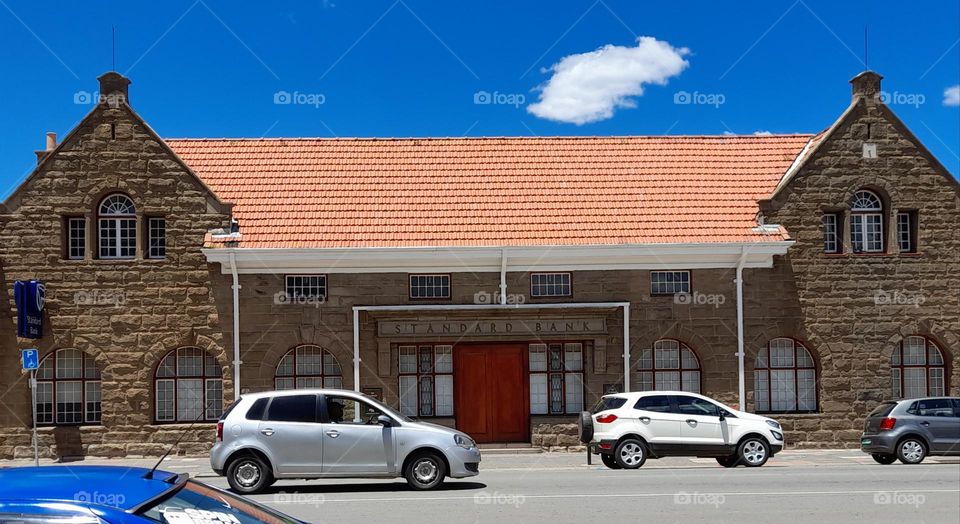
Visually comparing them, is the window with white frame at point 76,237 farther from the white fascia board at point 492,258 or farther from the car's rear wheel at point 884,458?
the car's rear wheel at point 884,458

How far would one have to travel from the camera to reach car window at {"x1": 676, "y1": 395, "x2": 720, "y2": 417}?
18.8 metres

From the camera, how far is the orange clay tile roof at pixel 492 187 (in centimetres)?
2217

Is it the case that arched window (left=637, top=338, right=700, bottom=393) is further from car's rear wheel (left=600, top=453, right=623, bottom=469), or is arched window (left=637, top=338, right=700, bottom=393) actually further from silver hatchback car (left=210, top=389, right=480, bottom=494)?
silver hatchback car (left=210, top=389, right=480, bottom=494)

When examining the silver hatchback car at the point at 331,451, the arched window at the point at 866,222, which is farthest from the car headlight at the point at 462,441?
the arched window at the point at 866,222

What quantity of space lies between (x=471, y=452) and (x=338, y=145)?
482 inches

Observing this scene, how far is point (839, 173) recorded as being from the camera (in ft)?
74.0

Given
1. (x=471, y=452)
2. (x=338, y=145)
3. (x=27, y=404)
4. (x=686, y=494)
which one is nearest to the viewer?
(x=686, y=494)

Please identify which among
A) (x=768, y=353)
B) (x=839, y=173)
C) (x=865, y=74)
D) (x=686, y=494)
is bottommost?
(x=686, y=494)

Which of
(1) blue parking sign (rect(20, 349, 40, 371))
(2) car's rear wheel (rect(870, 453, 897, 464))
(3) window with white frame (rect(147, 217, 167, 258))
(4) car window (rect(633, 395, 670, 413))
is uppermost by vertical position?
(3) window with white frame (rect(147, 217, 167, 258))

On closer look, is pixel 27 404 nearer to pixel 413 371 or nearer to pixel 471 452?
pixel 413 371

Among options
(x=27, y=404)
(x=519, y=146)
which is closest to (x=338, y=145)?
(x=519, y=146)

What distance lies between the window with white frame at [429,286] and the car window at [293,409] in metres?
7.13

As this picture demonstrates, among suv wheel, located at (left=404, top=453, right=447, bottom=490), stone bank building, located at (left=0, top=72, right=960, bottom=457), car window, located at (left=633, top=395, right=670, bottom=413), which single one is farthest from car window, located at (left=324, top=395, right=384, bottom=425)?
stone bank building, located at (left=0, top=72, right=960, bottom=457)

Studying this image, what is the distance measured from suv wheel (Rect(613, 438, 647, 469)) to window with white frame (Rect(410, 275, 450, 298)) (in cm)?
575
